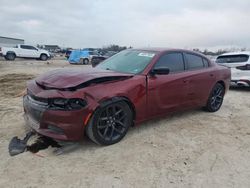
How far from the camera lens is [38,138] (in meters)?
4.34

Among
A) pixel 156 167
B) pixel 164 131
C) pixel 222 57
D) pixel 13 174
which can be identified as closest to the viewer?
pixel 13 174

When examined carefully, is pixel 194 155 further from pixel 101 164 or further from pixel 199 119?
pixel 199 119

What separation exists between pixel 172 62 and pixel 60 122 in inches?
101

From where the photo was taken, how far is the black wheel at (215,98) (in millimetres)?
6314

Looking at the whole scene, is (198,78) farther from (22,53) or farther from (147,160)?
(22,53)

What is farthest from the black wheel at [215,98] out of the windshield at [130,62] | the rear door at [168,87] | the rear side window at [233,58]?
the rear side window at [233,58]

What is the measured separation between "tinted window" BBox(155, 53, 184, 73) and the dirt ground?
1073 mm

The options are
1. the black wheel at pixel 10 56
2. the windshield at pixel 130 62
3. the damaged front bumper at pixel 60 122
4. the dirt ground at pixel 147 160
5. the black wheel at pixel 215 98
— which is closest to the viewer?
the dirt ground at pixel 147 160

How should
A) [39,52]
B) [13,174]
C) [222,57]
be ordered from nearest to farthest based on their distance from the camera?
[13,174], [222,57], [39,52]

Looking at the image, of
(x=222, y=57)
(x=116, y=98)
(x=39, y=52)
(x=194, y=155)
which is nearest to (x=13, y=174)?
(x=116, y=98)

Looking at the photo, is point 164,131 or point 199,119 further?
point 199,119

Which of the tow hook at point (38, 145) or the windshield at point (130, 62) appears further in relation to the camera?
the windshield at point (130, 62)

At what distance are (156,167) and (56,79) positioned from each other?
191 centimetres

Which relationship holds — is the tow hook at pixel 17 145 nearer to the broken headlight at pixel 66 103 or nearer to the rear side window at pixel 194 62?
the broken headlight at pixel 66 103
